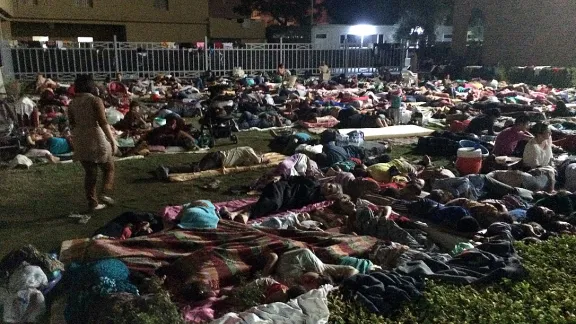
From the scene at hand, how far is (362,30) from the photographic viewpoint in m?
31.7

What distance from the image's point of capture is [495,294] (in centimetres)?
414

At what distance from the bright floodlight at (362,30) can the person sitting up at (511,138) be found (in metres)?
23.1

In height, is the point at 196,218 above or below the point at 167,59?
below

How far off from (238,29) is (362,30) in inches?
298

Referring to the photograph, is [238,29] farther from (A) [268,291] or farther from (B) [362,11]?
(A) [268,291]

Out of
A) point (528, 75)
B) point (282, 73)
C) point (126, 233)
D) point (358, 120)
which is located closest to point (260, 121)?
point (358, 120)

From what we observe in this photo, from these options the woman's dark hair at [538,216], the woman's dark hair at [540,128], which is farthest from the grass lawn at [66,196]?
the woman's dark hair at [540,128]

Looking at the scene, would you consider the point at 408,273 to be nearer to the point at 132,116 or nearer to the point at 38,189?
the point at 38,189

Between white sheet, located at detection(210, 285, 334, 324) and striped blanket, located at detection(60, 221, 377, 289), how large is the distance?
2.52ft

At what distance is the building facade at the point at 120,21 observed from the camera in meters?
28.2

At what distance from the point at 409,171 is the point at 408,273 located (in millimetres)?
3735

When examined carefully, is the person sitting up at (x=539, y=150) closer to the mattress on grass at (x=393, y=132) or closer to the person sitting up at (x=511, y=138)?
the person sitting up at (x=511, y=138)

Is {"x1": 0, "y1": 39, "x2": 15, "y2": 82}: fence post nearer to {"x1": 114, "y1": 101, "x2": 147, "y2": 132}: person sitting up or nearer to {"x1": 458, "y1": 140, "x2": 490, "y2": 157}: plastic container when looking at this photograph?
{"x1": 114, "y1": 101, "x2": 147, "y2": 132}: person sitting up

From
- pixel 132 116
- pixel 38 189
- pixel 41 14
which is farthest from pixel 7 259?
pixel 41 14
